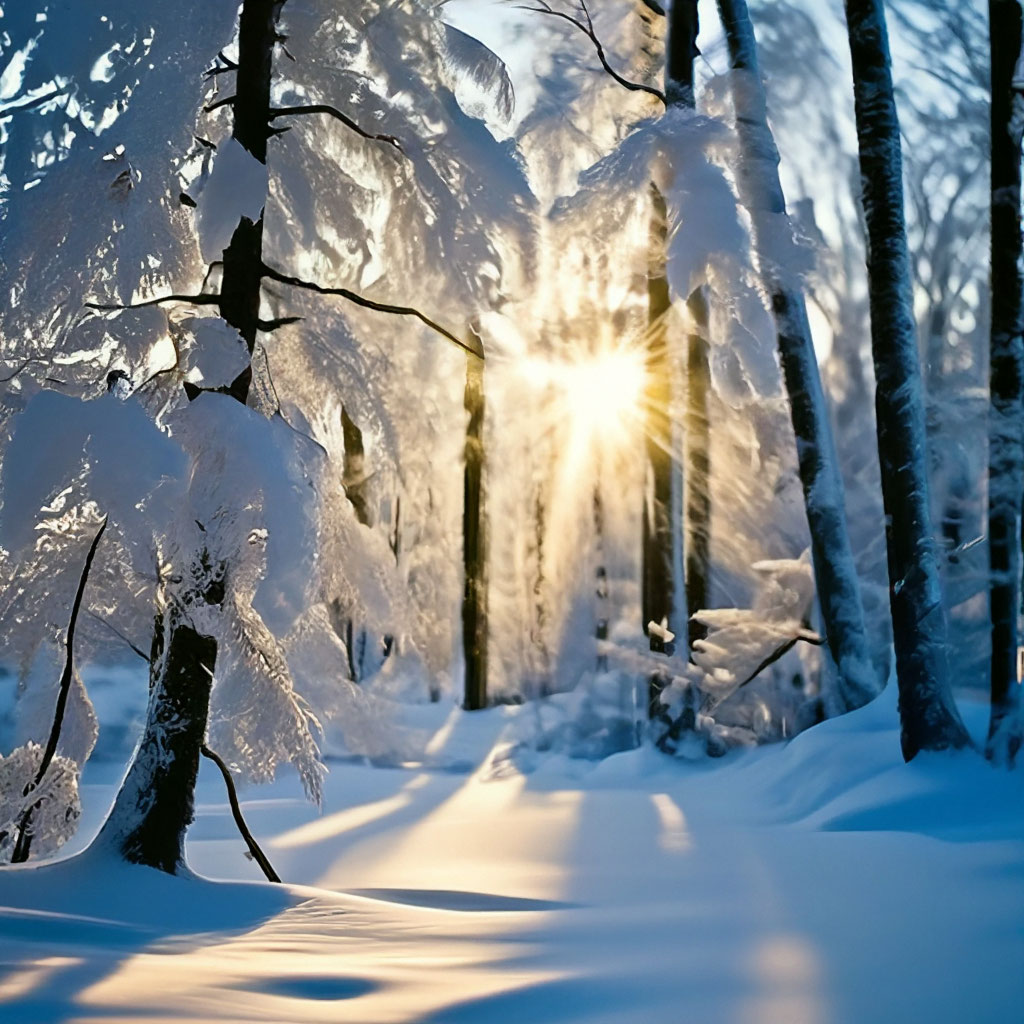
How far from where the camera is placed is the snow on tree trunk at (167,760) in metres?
5.91

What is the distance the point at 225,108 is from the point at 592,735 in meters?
11.9

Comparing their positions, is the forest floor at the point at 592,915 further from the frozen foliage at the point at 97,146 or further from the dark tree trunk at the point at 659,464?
the dark tree trunk at the point at 659,464

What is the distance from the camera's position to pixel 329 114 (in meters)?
6.84

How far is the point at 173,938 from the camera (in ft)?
15.2

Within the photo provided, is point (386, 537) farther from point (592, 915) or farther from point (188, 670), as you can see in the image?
point (592, 915)

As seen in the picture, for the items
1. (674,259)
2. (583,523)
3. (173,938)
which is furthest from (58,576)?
(583,523)

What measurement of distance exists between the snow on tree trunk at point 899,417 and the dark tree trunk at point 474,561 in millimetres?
11703

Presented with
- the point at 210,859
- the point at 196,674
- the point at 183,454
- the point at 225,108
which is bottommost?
the point at 210,859

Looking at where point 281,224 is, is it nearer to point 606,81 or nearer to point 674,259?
point 674,259

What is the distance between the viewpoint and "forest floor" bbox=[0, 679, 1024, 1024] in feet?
11.3

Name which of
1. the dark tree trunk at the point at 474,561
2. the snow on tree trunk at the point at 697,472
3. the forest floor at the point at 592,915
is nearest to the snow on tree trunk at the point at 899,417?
the forest floor at the point at 592,915

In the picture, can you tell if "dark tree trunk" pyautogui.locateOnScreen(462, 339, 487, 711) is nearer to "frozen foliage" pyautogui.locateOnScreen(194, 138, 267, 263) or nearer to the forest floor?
the forest floor

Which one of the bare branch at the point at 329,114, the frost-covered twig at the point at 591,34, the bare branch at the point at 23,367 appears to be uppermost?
the frost-covered twig at the point at 591,34

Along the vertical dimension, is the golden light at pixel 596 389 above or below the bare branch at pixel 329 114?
above
